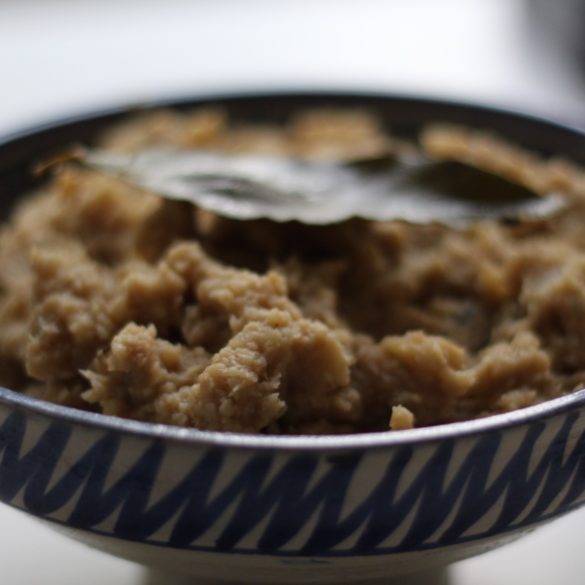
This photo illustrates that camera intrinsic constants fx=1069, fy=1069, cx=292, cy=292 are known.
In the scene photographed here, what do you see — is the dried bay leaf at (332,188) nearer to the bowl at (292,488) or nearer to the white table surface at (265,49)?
the bowl at (292,488)

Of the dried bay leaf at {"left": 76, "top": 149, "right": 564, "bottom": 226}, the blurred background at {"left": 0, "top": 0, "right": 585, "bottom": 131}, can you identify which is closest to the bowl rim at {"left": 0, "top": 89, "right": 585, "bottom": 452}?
the dried bay leaf at {"left": 76, "top": 149, "right": 564, "bottom": 226}

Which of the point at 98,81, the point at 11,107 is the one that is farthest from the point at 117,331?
the point at 98,81

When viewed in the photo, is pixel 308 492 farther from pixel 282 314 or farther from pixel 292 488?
pixel 282 314

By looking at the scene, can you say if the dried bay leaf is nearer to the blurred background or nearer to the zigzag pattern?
the zigzag pattern

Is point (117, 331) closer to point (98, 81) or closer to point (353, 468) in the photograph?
point (353, 468)

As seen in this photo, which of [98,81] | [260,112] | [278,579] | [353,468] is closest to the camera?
[353,468]

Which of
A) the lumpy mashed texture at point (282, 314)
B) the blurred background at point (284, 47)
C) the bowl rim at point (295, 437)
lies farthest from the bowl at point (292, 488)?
the blurred background at point (284, 47)

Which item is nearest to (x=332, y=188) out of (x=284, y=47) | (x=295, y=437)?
(x=295, y=437)
